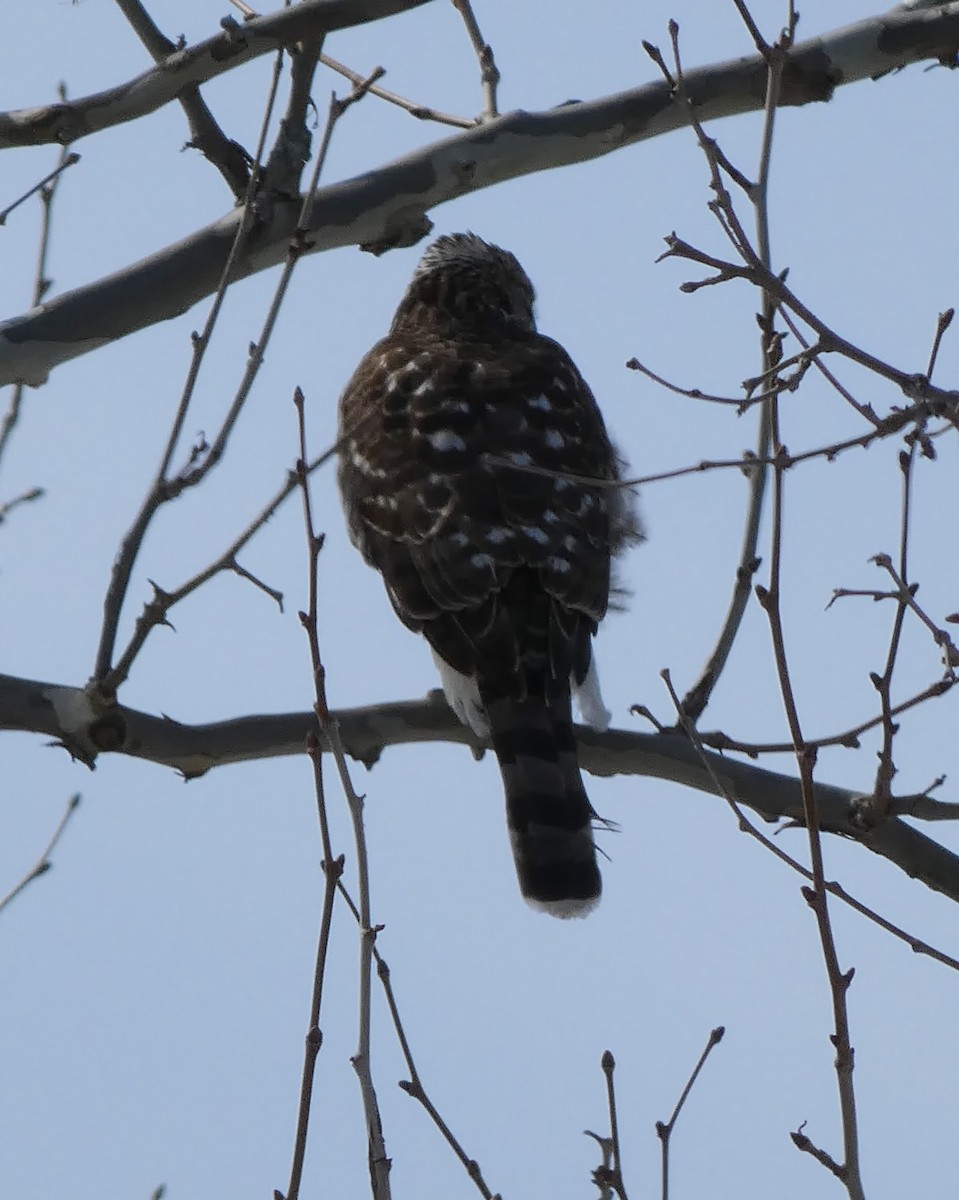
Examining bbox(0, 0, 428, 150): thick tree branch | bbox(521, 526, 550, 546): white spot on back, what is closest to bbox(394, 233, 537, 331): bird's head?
bbox(521, 526, 550, 546): white spot on back

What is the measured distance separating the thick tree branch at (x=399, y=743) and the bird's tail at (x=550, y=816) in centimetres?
11

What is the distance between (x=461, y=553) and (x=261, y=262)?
3.12ft

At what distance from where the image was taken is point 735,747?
4.21 meters

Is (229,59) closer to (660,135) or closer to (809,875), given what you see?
(660,135)

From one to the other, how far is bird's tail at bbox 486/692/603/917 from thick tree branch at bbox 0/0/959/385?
1.23 metres

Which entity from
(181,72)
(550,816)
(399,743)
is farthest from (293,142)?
(550,816)

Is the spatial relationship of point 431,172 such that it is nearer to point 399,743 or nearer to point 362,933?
point 399,743

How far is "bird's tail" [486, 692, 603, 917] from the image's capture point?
15.8ft

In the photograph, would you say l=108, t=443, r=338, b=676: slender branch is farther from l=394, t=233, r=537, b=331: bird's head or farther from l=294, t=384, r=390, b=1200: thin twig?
l=394, t=233, r=537, b=331: bird's head

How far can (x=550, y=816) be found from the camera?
484 centimetres

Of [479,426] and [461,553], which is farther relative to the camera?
[479,426]

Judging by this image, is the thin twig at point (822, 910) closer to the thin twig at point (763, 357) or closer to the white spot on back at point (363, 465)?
the thin twig at point (763, 357)

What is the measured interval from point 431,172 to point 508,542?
0.97 meters

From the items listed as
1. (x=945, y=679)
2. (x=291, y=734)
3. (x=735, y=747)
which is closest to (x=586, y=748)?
(x=735, y=747)
